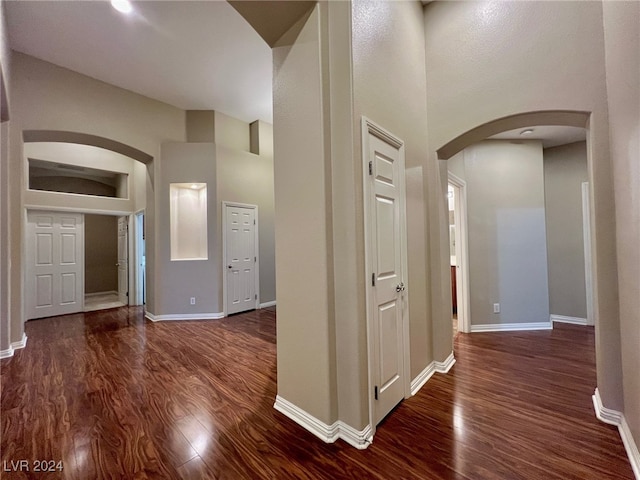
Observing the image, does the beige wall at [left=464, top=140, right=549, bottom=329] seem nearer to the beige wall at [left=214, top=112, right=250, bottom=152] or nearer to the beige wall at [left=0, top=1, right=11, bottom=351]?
the beige wall at [left=214, top=112, right=250, bottom=152]

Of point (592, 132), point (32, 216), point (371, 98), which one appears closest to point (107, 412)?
point (371, 98)

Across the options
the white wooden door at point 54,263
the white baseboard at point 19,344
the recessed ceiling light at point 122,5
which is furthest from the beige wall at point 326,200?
the white wooden door at point 54,263

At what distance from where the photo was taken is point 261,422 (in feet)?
6.30

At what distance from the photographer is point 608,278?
192cm

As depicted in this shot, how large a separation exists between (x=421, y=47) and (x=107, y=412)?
165 inches

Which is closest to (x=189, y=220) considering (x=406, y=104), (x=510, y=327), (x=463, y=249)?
(x=406, y=104)

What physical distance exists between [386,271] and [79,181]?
8231 millimetres

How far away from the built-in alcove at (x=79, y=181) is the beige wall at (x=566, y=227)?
27.2ft

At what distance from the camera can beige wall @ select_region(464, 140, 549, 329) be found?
12.8ft

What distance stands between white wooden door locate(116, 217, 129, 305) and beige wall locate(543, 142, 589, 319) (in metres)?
8.25

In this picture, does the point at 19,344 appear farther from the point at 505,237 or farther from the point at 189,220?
the point at 505,237

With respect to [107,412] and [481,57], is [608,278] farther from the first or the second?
[107,412]

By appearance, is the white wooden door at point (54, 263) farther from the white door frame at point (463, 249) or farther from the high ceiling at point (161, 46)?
the white door frame at point (463, 249)

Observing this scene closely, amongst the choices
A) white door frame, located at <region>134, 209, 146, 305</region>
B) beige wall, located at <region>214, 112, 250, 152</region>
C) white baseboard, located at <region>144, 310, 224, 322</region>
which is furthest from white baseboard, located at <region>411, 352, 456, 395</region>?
white door frame, located at <region>134, 209, 146, 305</region>
